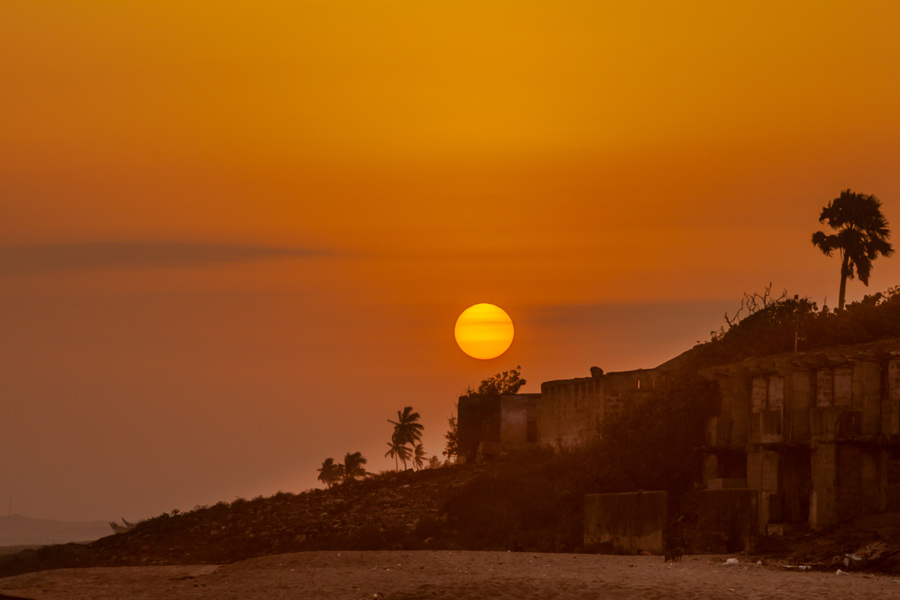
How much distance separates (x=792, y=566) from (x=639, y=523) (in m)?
6.77

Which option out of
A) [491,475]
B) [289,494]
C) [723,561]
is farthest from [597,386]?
[723,561]

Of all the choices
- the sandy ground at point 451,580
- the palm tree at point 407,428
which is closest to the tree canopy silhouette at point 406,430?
the palm tree at point 407,428

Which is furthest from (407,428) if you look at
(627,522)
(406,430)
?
(627,522)

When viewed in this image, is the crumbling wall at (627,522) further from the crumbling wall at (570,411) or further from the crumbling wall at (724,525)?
the crumbling wall at (570,411)

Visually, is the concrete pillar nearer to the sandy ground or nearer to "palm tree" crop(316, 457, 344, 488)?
the sandy ground

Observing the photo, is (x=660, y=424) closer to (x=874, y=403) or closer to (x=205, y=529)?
(x=874, y=403)

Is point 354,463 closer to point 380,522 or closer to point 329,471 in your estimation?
point 329,471

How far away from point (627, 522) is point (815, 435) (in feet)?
17.3

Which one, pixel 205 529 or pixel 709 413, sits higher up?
pixel 709 413

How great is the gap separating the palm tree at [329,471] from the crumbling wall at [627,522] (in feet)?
253

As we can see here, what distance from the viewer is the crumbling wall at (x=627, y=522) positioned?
3031 centimetres

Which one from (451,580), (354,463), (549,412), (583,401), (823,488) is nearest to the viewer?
(451,580)

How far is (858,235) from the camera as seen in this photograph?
5325cm

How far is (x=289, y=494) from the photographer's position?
179 ft
